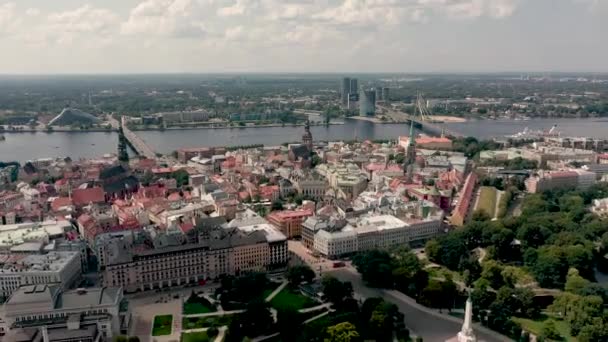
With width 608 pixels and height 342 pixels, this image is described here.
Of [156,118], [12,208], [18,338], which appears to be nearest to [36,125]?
[156,118]

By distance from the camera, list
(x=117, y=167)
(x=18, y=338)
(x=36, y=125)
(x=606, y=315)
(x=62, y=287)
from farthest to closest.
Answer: (x=36, y=125), (x=117, y=167), (x=62, y=287), (x=606, y=315), (x=18, y=338)

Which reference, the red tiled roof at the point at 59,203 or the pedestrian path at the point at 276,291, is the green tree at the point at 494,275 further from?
the red tiled roof at the point at 59,203

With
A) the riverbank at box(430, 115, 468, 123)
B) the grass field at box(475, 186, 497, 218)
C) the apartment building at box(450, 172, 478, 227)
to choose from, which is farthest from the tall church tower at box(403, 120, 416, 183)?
the riverbank at box(430, 115, 468, 123)

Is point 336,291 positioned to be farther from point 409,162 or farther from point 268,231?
point 409,162

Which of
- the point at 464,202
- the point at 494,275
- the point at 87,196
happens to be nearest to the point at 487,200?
the point at 464,202

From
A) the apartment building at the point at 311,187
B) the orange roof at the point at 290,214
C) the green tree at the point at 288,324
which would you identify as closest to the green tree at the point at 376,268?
the green tree at the point at 288,324

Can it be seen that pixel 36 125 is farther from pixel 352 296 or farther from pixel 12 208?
pixel 352 296
